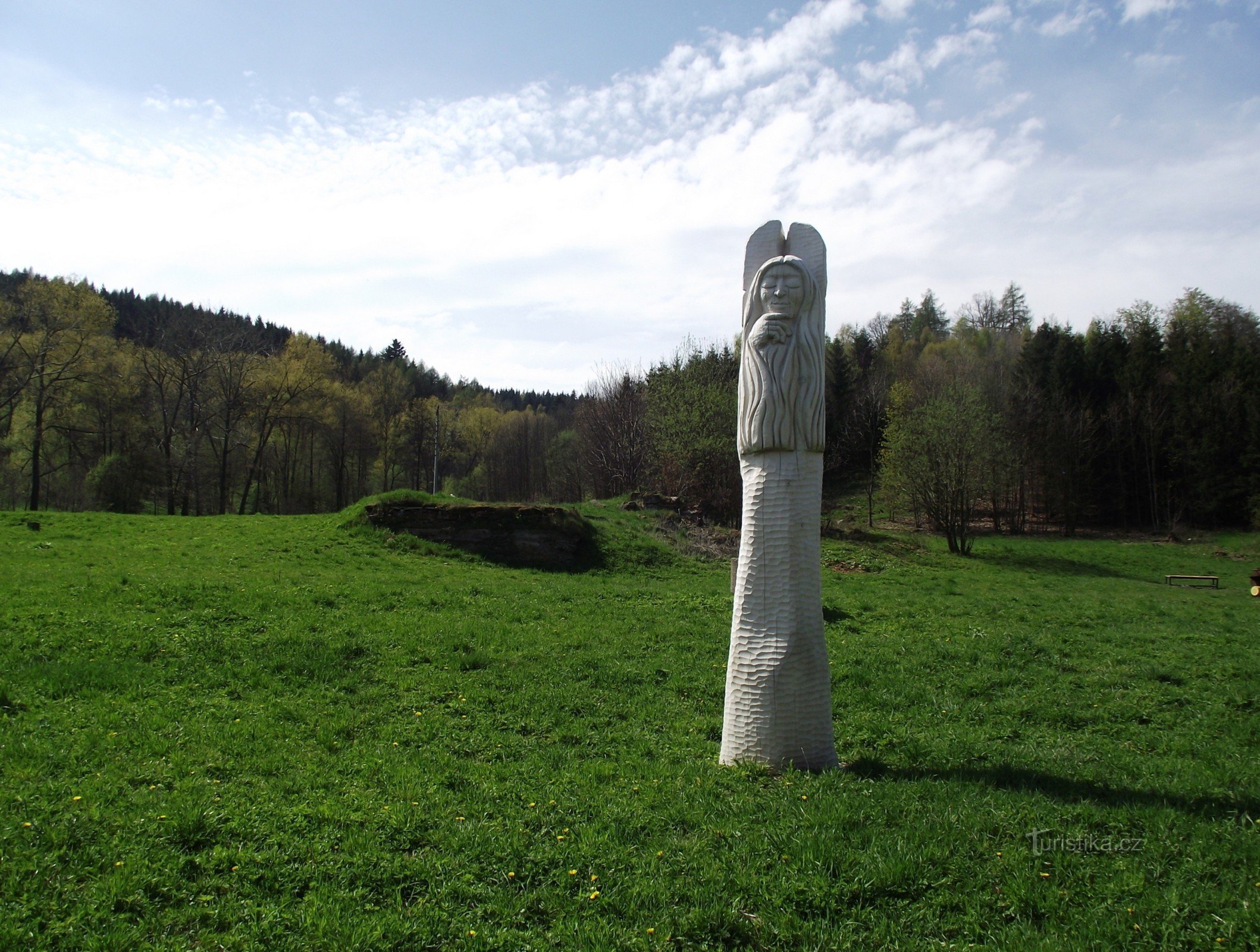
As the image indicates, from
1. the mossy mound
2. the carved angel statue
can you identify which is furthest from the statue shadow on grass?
the mossy mound

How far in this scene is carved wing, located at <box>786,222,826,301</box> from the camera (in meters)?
6.76

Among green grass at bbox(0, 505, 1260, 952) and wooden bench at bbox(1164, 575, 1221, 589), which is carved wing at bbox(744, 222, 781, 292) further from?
wooden bench at bbox(1164, 575, 1221, 589)

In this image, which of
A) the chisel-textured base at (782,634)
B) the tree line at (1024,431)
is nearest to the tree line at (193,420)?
the tree line at (1024,431)

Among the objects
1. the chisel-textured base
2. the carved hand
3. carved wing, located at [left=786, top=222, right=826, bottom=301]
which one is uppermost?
carved wing, located at [left=786, top=222, right=826, bottom=301]

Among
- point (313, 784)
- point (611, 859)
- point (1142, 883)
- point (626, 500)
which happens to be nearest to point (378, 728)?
point (313, 784)

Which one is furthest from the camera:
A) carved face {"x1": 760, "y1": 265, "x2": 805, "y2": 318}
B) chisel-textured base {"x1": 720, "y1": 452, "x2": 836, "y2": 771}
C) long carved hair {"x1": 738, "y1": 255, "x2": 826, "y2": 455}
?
carved face {"x1": 760, "y1": 265, "x2": 805, "y2": 318}

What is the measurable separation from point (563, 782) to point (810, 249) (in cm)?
522

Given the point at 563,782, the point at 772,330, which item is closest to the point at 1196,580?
the point at 772,330

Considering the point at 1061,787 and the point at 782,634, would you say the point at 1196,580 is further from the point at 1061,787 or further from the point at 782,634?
the point at 782,634

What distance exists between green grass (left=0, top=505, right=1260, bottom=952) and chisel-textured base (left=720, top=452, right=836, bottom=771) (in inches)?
15.7

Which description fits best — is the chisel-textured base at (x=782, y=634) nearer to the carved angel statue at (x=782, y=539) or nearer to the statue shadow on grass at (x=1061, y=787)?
the carved angel statue at (x=782, y=539)

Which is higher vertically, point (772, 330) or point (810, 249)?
point (810, 249)

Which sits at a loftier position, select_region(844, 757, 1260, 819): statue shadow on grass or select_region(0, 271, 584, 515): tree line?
select_region(0, 271, 584, 515): tree line

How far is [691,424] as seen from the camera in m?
31.3
